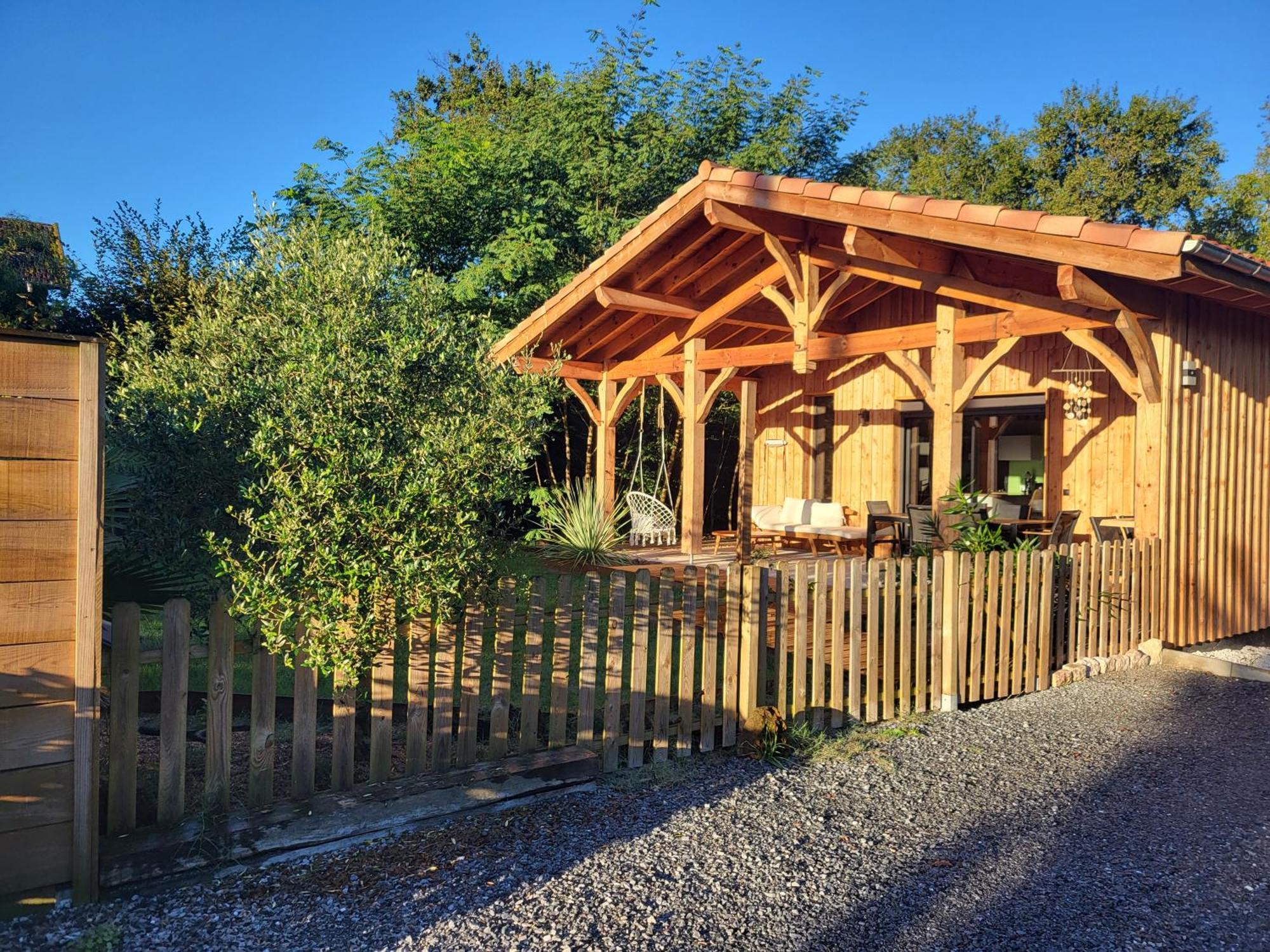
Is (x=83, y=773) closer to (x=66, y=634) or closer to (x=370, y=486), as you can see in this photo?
(x=66, y=634)

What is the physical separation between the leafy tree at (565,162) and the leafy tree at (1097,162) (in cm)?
517

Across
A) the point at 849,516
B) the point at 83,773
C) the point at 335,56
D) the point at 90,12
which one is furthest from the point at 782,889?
the point at 90,12

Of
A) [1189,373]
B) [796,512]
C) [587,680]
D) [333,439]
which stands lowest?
[587,680]

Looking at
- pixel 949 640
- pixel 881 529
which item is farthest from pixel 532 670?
pixel 881 529

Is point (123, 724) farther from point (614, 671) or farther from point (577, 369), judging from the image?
point (577, 369)

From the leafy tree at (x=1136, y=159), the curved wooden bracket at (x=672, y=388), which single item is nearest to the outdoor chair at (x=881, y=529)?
the curved wooden bracket at (x=672, y=388)

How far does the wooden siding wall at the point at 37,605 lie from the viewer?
262 cm

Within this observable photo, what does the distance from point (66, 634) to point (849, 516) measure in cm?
1081

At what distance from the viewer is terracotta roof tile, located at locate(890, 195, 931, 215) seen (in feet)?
22.1

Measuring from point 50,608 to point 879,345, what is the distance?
8.09 meters

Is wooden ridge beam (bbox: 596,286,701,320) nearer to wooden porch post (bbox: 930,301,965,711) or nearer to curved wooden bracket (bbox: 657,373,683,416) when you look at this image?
curved wooden bracket (bbox: 657,373,683,416)

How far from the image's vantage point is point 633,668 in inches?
167

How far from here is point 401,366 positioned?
11.6ft

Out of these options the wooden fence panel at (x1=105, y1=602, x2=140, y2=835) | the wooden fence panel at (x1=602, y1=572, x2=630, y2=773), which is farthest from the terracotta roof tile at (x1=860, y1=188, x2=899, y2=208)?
the wooden fence panel at (x1=105, y1=602, x2=140, y2=835)
